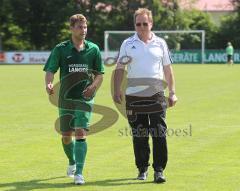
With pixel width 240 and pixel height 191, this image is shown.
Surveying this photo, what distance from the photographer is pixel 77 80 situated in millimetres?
8797

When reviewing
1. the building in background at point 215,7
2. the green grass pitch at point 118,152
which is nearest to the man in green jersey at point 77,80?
the green grass pitch at point 118,152

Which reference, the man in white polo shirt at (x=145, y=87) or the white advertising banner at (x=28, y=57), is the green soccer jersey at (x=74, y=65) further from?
the white advertising banner at (x=28, y=57)

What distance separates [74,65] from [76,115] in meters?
0.64

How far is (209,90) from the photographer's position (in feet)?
82.5

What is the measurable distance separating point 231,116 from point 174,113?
5.03 ft

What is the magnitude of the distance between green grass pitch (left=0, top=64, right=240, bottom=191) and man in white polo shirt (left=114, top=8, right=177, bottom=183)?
1.49ft

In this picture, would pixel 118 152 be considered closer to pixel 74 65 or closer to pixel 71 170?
pixel 71 170

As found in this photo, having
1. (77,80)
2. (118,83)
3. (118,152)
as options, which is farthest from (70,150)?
(118,152)

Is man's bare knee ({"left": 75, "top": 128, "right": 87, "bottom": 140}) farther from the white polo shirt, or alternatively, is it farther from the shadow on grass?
the white polo shirt

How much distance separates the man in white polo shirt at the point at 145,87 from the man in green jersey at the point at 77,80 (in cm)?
35

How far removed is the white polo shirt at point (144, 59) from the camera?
28.3 feet

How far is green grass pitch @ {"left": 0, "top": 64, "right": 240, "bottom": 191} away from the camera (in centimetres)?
866

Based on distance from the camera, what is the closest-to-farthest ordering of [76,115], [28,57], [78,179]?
[78,179], [76,115], [28,57]

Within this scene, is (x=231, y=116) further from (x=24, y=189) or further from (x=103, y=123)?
(x=24, y=189)
